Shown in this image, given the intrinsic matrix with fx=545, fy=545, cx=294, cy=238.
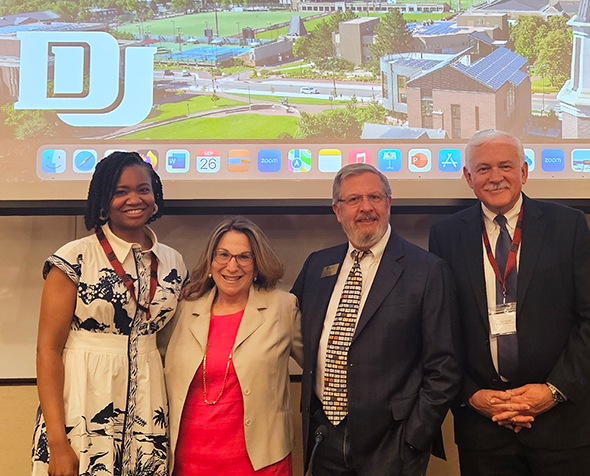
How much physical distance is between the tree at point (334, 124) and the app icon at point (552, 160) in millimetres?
847

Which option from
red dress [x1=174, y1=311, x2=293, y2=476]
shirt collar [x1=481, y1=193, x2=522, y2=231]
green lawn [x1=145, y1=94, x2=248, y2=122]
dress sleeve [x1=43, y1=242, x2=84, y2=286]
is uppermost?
green lawn [x1=145, y1=94, x2=248, y2=122]

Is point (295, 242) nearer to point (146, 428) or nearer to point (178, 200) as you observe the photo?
point (178, 200)

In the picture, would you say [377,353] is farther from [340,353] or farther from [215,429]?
[215,429]

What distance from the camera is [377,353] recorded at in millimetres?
1728

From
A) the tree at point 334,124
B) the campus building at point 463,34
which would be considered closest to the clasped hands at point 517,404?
the tree at point 334,124

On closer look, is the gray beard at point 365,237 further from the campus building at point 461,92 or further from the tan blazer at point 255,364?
the campus building at point 461,92

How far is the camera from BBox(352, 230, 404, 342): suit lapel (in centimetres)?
175

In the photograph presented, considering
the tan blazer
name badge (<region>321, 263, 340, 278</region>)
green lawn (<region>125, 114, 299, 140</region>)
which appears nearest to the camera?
the tan blazer

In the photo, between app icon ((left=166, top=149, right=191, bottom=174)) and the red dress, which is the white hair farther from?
app icon ((left=166, top=149, right=191, bottom=174))

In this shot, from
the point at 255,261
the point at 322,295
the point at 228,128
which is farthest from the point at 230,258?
the point at 228,128

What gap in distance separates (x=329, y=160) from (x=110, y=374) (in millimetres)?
1337

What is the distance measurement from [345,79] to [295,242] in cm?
82

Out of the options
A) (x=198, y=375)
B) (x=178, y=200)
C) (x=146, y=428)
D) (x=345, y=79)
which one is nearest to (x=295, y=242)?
(x=178, y=200)

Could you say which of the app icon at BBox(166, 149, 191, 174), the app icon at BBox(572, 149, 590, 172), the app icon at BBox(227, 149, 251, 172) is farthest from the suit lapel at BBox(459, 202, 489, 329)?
the app icon at BBox(166, 149, 191, 174)
